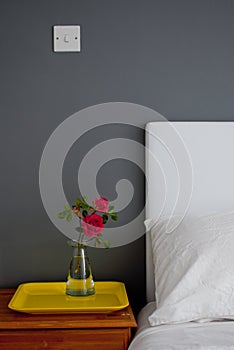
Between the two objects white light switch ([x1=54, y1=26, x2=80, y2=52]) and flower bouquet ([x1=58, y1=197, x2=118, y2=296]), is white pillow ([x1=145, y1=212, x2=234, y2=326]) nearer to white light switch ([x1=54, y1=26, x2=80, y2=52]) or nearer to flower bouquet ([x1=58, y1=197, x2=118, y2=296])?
flower bouquet ([x1=58, y1=197, x2=118, y2=296])

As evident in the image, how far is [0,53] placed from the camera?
2441mm

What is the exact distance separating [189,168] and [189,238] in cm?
39

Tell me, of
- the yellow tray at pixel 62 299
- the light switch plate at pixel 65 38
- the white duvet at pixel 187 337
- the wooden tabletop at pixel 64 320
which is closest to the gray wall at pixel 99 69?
the light switch plate at pixel 65 38

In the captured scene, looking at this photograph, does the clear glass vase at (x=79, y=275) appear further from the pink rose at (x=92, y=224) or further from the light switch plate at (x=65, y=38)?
the light switch plate at (x=65, y=38)

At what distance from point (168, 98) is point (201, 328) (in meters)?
1.01

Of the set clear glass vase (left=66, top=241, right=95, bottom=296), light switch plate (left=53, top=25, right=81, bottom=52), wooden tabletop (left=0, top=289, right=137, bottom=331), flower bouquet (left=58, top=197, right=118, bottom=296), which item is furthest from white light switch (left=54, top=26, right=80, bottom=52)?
wooden tabletop (left=0, top=289, right=137, bottom=331)

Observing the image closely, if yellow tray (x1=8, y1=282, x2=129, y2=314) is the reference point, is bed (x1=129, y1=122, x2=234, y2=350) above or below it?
above

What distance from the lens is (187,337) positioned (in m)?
1.84

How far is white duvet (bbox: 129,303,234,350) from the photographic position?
177cm

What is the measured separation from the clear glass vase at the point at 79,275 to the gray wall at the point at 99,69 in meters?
0.32

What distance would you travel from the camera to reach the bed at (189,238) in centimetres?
194

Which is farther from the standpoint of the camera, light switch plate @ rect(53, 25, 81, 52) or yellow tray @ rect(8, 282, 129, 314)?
light switch plate @ rect(53, 25, 81, 52)

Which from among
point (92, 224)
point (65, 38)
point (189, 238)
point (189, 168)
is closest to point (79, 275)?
point (92, 224)

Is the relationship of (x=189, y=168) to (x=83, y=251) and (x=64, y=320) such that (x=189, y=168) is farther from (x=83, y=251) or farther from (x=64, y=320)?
(x=64, y=320)
